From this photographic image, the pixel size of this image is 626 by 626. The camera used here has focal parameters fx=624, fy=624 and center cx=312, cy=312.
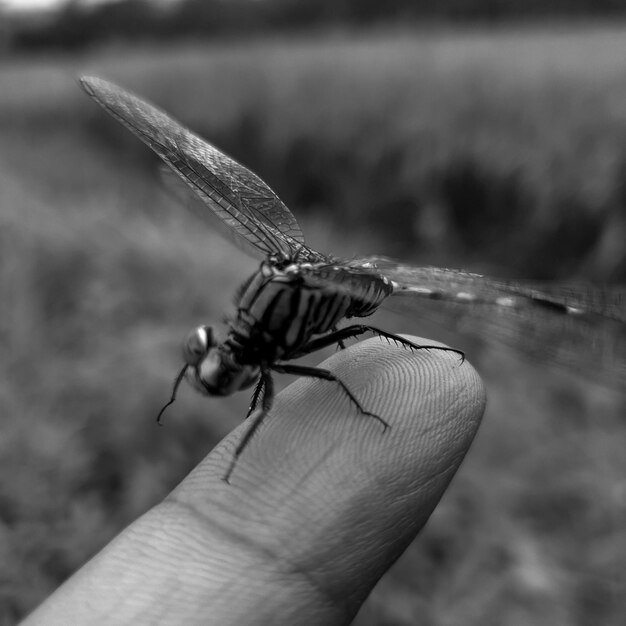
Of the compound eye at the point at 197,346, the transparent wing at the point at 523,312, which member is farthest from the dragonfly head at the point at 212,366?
the transparent wing at the point at 523,312

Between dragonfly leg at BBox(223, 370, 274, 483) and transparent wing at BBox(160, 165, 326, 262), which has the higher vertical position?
transparent wing at BBox(160, 165, 326, 262)

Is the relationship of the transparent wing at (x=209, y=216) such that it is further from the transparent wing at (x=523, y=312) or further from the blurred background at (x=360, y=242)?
the blurred background at (x=360, y=242)

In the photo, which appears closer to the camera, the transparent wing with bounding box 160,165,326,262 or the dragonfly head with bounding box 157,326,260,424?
the dragonfly head with bounding box 157,326,260,424

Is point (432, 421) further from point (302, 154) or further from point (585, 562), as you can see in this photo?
point (302, 154)

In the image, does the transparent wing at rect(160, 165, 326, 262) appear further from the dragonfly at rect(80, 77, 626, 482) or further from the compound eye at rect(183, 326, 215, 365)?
the compound eye at rect(183, 326, 215, 365)

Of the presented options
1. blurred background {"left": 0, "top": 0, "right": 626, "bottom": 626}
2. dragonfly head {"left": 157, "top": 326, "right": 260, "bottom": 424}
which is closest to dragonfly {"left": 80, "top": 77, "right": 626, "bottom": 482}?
dragonfly head {"left": 157, "top": 326, "right": 260, "bottom": 424}

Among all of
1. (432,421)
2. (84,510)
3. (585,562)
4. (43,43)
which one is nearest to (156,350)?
(84,510)

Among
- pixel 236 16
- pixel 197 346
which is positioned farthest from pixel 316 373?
pixel 236 16
